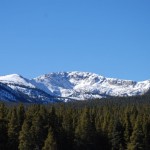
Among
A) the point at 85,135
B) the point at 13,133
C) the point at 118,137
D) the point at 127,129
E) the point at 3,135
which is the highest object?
the point at 127,129

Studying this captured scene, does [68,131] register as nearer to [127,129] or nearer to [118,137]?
[118,137]

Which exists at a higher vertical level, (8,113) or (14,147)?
(8,113)

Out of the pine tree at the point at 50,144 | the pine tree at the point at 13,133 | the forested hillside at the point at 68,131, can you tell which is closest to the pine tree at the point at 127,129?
the forested hillside at the point at 68,131

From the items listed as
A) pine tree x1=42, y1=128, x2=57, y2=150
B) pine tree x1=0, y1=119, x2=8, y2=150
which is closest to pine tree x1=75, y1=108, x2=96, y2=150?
pine tree x1=42, y1=128, x2=57, y2=150

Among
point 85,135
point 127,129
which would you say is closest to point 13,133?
point 85,135

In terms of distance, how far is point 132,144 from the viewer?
4439 inches

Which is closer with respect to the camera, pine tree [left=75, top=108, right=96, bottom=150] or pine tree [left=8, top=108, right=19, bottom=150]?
pine tree [left=8, top=108, right=19, bottom=150]

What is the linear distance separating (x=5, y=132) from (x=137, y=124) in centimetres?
3002

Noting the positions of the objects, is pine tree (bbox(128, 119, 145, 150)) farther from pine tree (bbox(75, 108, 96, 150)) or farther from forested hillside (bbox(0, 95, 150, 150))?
pine tree (bbox(75, 108, 96, 150))

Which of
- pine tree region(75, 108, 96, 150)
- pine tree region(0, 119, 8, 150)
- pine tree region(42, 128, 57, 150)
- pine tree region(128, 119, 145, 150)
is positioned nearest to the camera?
pine tree region(42, 128, 57, 150)

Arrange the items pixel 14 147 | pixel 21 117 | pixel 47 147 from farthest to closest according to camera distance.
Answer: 1. pixel 21 117
2. pixel 14 147
3. pixel 47 147

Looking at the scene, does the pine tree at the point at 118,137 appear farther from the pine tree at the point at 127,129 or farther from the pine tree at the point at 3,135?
the pine tree at the point at 3,135

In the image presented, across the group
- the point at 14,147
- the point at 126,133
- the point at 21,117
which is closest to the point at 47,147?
the point at 14,147

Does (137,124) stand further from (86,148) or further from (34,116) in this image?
(34,116)
